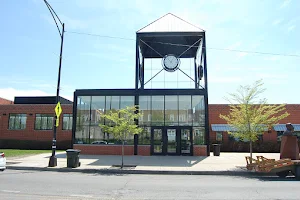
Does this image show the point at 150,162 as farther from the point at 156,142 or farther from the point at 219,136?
the point at 219,136

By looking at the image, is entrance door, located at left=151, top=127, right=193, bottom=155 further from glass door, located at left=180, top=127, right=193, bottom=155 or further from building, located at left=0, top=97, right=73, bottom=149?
building, located at left=0, top=97, right=73, bottom=149

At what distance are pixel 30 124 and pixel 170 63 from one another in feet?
67.9

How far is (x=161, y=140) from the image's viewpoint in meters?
21.4

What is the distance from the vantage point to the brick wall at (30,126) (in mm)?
32375

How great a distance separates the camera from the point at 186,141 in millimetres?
21266

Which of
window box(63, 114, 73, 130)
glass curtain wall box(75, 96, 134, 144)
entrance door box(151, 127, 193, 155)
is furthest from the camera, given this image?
window box(63, 114, 73, 130)

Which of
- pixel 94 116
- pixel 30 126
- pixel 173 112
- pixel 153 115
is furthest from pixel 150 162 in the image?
pixel 30 126

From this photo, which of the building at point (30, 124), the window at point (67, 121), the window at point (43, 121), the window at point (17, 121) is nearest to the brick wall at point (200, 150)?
the building at point (30, 124)

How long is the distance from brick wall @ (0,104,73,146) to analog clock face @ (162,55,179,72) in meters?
15.0

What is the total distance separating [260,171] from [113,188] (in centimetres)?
795

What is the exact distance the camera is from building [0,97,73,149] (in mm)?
32156

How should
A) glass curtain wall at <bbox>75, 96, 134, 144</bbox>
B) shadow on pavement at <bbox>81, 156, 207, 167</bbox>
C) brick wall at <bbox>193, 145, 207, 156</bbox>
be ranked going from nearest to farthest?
1. shadow on pavement at <bbox>81, 156, 207, 167</bbox>
2. brick wall at <bbox>193, 145, 207, 156</bbox>
3. glass curtain wall at <bbox>75, 96, 134, 144</bbox>

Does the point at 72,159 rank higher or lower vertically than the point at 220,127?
lower

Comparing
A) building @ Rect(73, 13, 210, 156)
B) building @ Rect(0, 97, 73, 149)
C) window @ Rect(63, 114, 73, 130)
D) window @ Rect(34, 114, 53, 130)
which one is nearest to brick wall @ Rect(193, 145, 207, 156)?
building @ Rect(73, 13, 210, 156)
